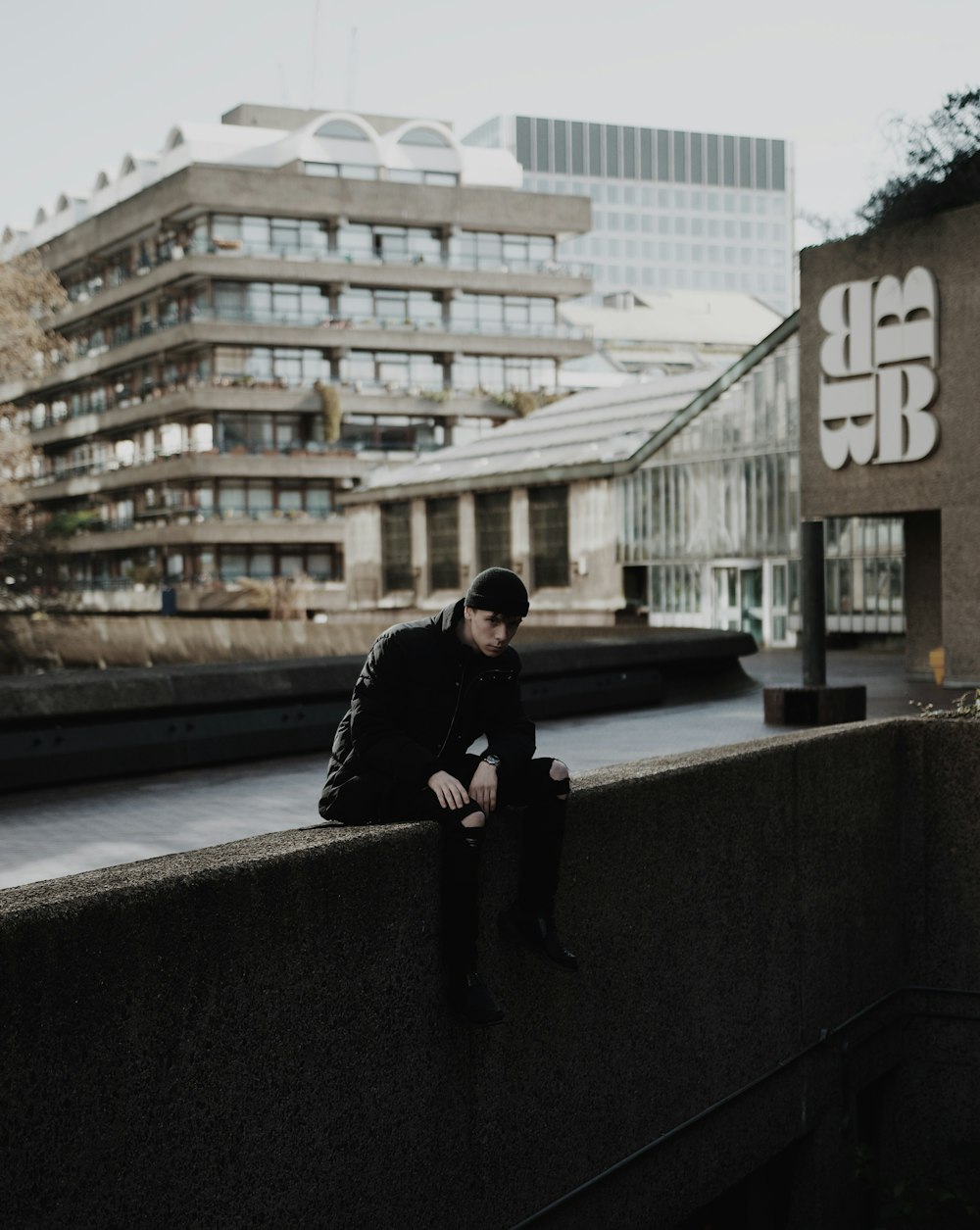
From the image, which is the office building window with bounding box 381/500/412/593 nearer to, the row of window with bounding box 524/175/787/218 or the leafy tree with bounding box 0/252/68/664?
the leafy tree with bounding box 0/252/68/664

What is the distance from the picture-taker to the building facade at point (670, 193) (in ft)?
546

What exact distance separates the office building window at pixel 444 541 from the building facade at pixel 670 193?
12112 centimetres

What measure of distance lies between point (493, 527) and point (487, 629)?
39.7 meters

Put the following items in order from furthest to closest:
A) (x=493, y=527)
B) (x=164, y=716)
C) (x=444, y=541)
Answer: (x=444, y=541)
(x=493, y=527)
(x=164, y=716)

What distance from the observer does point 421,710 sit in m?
5.11

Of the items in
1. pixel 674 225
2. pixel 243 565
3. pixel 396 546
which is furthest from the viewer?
pixel 674 225

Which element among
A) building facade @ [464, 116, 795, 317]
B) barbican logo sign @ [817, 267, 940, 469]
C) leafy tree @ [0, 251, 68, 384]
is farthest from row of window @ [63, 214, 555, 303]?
building facade @ [464, 116, 795, 317]

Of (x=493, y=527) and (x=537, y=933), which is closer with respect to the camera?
(x=537, y=933)

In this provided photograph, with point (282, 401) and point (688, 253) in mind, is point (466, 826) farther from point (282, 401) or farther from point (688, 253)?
point (688, 253)

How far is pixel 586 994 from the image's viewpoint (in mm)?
6082

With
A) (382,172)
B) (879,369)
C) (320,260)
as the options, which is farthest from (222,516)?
(879,369)

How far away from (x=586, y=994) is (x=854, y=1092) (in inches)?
114

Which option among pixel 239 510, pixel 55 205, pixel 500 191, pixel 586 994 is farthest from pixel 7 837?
pixel 55 205

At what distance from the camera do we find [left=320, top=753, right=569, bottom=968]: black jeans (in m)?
5.04
